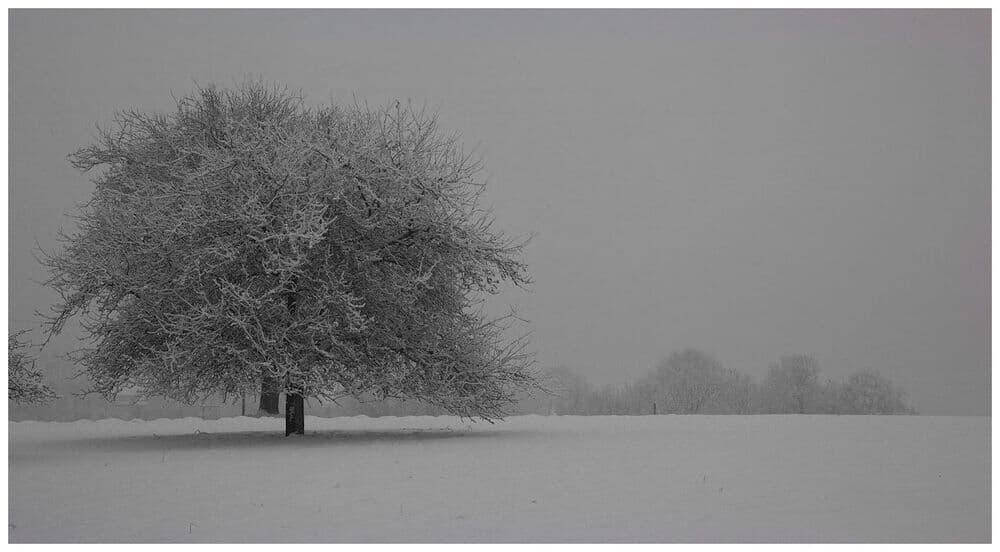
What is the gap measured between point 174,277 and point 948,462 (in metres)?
12.7

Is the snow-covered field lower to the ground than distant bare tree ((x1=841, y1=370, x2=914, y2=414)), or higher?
higher

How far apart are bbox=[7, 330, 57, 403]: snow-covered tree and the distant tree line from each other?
20.7 m

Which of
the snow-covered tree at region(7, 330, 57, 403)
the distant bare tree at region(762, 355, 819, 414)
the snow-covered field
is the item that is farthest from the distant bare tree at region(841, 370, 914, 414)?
the snow-covered tree at region(7, 330, 57, 403)

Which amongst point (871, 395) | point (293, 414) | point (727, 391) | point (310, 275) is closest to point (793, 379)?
point (871, 395)

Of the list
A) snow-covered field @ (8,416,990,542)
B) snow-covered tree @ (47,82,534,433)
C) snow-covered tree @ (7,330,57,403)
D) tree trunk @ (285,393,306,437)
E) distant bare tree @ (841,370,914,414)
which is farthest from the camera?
distant bare tree @ (841,370,914,414)

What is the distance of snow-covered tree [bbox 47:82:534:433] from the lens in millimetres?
17594

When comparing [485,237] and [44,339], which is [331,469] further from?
[44,339]

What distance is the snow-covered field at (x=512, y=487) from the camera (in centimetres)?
895

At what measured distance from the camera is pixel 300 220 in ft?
56.4

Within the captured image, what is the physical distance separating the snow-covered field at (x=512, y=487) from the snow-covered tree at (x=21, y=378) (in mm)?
943

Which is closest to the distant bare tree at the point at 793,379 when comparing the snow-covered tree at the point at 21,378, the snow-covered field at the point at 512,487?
the snow-covered field at the point at 512,487

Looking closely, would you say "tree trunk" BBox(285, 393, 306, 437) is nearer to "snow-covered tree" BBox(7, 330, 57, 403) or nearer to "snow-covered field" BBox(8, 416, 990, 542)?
"snow-covered field" BBox(8, 416, 990, 542)

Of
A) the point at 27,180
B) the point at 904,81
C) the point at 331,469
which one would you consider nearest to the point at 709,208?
the point at 904,81

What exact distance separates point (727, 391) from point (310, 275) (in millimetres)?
33382
